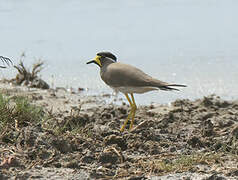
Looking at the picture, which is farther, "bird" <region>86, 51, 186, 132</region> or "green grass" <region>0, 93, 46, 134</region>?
"bird" <region>86, 51, 186, 132</region>

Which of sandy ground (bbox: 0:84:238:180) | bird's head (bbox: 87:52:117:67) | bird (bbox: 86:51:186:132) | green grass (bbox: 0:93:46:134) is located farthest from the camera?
bird's head (bbox: 87:52:117:67)

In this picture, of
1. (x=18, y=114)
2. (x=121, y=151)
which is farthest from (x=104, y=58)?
(x=121, y=151)

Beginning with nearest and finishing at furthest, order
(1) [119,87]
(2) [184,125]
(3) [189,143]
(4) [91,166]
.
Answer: (4) [91,166] → (3) [189,143] → (1) [119,87] → (2) [184,125]

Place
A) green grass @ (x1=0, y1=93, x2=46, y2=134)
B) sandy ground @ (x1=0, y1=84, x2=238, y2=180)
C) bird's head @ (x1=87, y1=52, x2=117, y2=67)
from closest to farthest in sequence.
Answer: sandy ground @ (x1=0, y1=84, x2=238, y2=180) → green grass @ (x1=0, y1=93, x2=46, y2=134) → bird's head @ (x1=87, y1=52, x2=117, y2=67)

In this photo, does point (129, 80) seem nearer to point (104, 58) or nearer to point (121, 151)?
point (104, 58)

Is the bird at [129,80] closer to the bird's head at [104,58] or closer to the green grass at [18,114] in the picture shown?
the bird's head at [104,58]

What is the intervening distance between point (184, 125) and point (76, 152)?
90.0 inches

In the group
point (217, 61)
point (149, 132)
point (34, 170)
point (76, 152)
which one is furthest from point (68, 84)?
point (34, 170)

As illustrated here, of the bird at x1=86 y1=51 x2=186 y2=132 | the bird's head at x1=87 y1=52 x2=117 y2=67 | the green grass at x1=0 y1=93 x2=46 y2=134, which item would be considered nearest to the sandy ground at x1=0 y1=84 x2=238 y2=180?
the green grass at x1=0 y1=93 x2=46 y2=134

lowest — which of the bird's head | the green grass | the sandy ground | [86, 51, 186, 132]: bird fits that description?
the sandy ground

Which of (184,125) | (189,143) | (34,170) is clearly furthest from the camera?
(184,125)

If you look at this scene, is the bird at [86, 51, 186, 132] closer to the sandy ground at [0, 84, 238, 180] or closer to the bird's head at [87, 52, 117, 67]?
the bird's head at [87, 52, 117, 67]

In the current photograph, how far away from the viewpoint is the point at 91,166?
165 inches

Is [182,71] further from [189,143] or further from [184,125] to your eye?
[189,143]
